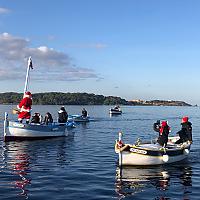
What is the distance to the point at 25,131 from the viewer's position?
95.7ft

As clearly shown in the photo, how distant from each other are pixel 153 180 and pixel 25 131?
1567cm

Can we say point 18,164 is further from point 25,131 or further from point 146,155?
point 25,131

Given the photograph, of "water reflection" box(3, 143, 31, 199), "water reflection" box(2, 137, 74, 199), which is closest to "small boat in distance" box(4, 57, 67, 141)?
"water reflection" box(2, 137, 74, 199)

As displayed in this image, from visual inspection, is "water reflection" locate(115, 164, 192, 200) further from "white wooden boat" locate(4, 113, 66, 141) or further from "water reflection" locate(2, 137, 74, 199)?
"white wooden boat" locate(4, 113, 66, 141)

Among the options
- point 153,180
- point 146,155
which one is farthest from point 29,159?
point 153,180

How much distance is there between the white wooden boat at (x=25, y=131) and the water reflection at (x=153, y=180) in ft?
42.4

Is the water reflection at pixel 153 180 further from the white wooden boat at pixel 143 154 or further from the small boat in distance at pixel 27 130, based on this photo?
the small boat in distance at pixel 27 130

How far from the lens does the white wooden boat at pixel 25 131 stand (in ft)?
94.3

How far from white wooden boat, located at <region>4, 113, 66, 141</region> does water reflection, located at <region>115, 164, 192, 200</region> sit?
42.4 feet

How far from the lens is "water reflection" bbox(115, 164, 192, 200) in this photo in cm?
1425

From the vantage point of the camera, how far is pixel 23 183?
582 inches

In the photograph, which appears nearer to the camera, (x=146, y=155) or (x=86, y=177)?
(x=86, y=177)

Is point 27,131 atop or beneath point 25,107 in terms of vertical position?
beneath

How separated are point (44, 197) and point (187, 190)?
6.07m
